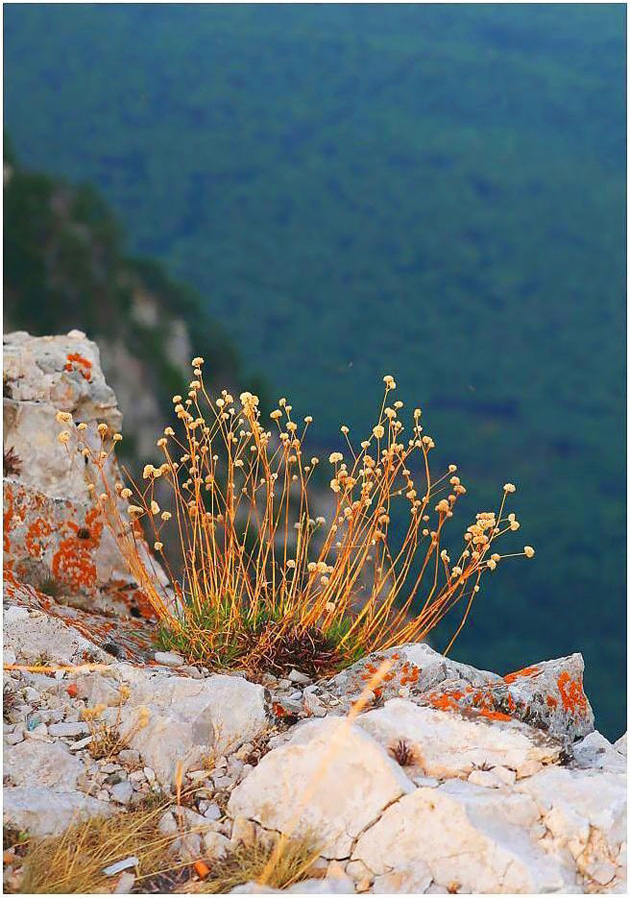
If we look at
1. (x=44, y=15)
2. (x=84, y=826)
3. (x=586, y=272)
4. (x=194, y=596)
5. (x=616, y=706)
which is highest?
(x=44, y=15)

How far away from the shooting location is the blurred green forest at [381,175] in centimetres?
2283

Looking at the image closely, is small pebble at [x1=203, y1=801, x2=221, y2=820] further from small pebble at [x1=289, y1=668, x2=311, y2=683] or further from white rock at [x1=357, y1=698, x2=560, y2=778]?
small pebble at [x1=289, y1=668, x2=311, y2=683]

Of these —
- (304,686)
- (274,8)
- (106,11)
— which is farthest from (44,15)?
(304,686)

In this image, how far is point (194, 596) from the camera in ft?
12.4

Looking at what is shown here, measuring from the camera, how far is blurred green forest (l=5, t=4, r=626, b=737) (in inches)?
899

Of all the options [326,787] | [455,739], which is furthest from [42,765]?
[455,739]

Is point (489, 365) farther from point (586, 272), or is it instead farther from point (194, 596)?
point (194, 596)

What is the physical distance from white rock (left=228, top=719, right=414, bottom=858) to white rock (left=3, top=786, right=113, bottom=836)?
0.40 metres

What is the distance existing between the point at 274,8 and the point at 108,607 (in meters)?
22.3

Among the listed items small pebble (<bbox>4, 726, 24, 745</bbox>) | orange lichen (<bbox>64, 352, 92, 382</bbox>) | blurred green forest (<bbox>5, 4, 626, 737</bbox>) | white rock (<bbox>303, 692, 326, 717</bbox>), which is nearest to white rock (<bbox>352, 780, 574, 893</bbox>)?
white rock (<bbox>303, 692, 326, 717</bbox>)

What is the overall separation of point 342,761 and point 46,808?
0.82 m

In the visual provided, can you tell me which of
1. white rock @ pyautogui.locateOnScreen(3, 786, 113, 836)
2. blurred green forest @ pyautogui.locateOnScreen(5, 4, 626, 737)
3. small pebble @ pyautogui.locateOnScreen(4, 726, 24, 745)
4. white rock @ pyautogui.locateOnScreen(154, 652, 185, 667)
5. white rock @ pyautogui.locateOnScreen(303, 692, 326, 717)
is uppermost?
blurred green forest @ pyautogui.locateOnScreen(5, 4, 626, 737)

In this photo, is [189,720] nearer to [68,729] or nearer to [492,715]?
[68,729]

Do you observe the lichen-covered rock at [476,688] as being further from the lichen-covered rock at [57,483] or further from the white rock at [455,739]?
the lichen-covered rock at [57,483]
